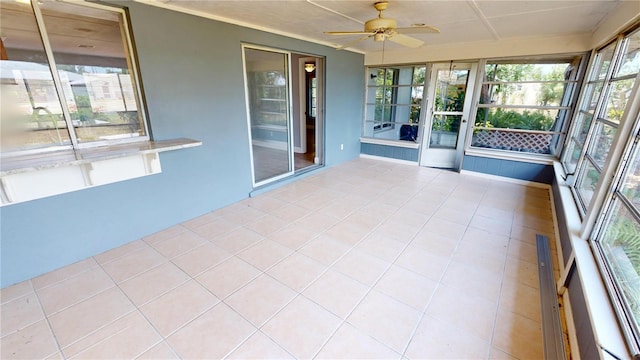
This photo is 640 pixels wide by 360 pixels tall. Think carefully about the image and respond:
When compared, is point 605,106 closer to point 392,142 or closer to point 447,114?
point 447,114

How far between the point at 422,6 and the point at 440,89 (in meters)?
2.77

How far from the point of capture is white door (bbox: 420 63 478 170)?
4719 millimetres

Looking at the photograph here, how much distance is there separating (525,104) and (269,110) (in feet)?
Answer: 14.0

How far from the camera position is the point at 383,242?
267cm

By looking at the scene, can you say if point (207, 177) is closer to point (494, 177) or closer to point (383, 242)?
point (383, 242)

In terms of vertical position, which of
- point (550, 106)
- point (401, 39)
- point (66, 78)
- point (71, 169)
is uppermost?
point (401, 39)

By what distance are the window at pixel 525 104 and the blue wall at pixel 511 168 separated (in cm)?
25

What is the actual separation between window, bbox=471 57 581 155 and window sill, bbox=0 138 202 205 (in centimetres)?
469

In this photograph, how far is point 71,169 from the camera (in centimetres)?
212

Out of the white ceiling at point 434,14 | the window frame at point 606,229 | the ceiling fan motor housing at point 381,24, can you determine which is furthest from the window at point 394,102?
the window frame at point 606,229

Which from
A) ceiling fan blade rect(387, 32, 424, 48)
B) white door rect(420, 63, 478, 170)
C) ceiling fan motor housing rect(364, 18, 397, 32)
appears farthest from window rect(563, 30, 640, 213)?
ceiling fan motor housing rect(364, 18, 397, 32)

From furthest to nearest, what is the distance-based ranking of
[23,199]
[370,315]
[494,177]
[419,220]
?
[494,177]
[419,220]
[23,199]
[370,315]

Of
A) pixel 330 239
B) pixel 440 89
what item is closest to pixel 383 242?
pixel 330 239

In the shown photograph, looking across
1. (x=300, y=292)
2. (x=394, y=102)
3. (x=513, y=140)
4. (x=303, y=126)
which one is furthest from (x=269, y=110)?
(x=513, y=140)
